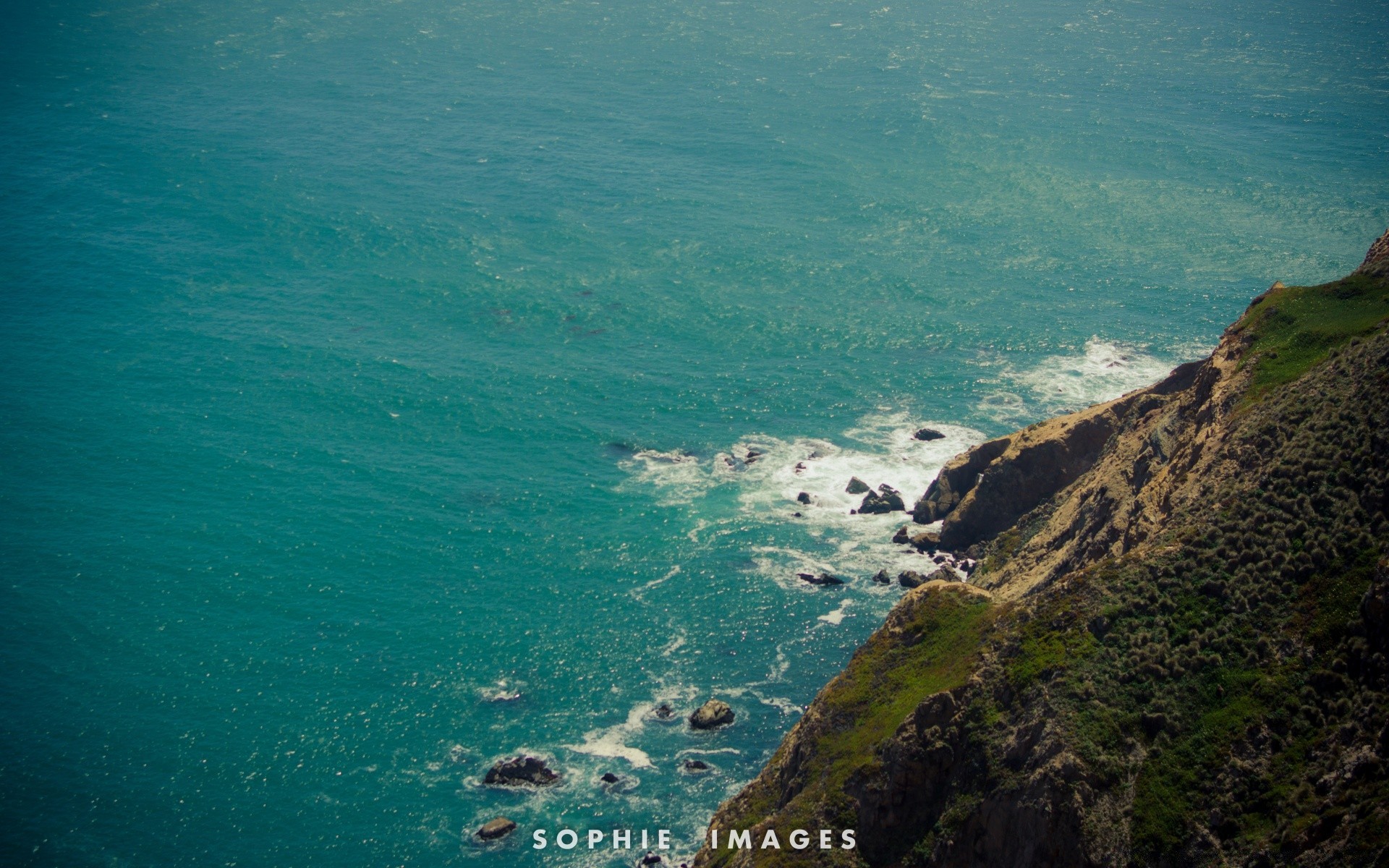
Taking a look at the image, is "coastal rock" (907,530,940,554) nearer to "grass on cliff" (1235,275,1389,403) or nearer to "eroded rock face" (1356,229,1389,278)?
"grass on cliff" (1235,275,1389,403)

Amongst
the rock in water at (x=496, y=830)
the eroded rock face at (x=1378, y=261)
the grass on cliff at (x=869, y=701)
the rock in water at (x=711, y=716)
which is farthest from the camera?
the rock in water at (x=711, y=716)

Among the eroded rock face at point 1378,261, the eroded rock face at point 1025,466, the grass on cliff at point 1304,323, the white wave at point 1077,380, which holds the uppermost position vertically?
the eroded rock face at point 1378,261

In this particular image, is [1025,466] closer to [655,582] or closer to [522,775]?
[655,582]

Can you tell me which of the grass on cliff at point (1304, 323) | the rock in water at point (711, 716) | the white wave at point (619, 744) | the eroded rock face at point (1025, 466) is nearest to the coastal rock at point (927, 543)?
the eroded rock face at point (1025, 466)

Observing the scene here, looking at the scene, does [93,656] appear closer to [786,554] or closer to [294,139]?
[786,554]

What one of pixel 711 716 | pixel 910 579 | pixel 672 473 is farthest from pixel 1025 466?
pixel 672 473

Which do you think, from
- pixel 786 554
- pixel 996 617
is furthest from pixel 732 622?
pixel 996 617

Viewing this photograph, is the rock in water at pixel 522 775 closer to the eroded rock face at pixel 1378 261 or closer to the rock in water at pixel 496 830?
the rock in water at pixel 496 830
